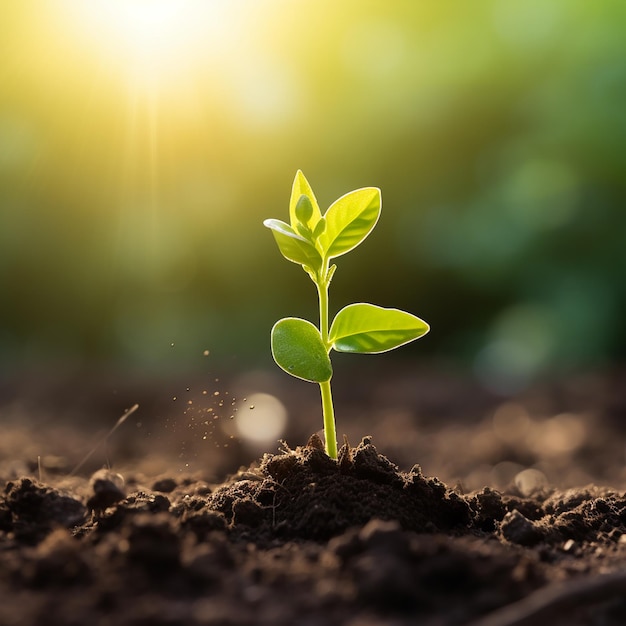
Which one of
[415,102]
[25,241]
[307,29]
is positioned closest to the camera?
[307,29]

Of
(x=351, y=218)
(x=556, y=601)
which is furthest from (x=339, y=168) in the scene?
(x=556, y=601)

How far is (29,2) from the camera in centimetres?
535

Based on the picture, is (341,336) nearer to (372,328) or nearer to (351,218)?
(372,328)

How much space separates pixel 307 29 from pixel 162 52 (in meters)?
1.08

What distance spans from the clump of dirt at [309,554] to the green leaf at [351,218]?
0.44 meters

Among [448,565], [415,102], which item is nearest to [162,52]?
[415,102]

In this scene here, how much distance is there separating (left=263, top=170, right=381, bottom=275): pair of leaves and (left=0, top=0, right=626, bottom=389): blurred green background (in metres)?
4.01

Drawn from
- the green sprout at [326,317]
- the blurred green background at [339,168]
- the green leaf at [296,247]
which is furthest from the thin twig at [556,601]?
the blurred green background at [339,168]

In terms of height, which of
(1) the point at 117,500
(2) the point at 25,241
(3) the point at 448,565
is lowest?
(3) the point at 448,565

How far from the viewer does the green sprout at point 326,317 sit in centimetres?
154

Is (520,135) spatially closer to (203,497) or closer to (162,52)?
(162,52)

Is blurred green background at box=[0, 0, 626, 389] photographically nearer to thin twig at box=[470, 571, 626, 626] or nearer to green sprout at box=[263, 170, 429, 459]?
green sprout at box=[263, 170, 429, 459]

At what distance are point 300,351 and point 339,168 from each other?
4605 mm

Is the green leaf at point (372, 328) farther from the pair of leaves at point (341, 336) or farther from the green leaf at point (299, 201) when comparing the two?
the green leaf at point (299, 201)
